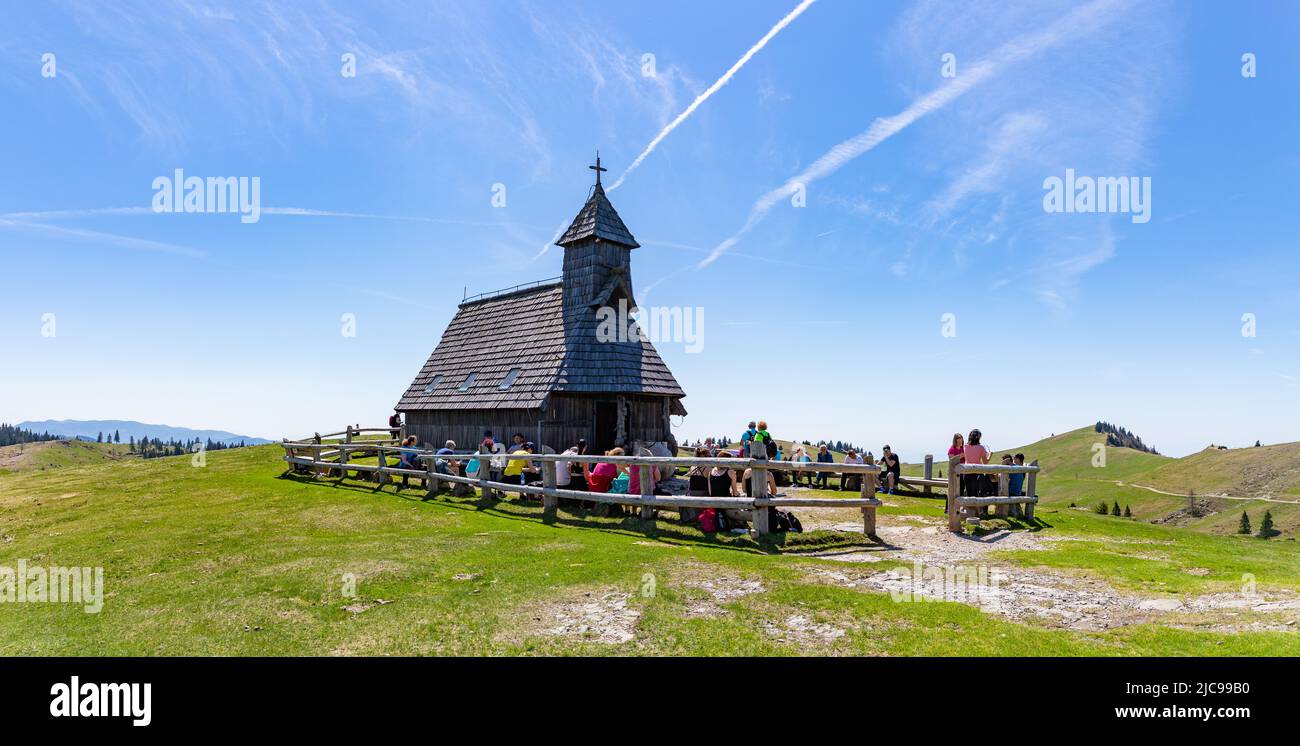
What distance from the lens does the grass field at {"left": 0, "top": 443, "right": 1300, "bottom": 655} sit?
606 centimetres

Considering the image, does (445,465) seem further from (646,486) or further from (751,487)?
(751,487)

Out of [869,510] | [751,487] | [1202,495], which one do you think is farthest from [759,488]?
[1202,495]

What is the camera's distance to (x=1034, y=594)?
7.88 m

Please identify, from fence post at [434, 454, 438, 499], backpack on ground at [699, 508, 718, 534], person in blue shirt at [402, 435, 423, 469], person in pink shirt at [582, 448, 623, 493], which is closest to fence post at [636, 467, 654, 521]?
backpack on ground at [699, 508, 718, 534]

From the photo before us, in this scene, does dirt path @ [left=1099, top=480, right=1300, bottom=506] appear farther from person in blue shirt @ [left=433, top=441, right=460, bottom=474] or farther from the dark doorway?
person in blue shirt @ [left=433, top=441, right=460, bottom=474]

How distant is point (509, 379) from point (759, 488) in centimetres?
1535

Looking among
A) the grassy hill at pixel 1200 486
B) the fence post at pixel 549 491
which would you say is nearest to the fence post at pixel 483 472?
the fence post at pixel 549 491

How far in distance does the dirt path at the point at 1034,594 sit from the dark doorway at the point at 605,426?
44.8ft

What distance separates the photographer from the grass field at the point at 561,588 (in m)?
6.06

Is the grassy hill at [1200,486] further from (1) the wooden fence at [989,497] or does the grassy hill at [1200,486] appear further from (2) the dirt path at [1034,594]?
(2) the dirt path at [1034,594]

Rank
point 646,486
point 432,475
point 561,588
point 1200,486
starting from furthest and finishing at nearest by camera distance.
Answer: point 1200,486, point 432,475, point 646,486, point 561,588

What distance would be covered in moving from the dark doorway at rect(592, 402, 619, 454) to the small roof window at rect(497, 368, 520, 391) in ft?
12.5

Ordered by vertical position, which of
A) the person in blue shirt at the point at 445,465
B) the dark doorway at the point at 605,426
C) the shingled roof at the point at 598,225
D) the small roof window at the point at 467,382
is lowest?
the person in blue shirt at the point at 445,465
